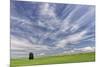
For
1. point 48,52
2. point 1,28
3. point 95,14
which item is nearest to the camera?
point 1,28

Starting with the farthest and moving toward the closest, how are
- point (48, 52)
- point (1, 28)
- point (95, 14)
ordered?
1. point (95, 14)
2. point (48, 52)
3. point (1, 28)

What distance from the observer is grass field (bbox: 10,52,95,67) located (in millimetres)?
2297

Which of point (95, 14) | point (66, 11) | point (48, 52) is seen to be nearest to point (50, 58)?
point (48, 52)

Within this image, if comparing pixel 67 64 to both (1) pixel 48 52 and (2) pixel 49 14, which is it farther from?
(2) pixel 49 14

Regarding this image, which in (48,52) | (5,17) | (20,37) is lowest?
(48,52)

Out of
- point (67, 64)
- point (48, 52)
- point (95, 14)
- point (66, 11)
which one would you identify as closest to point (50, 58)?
point (48, 52)

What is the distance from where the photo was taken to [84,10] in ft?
8.32

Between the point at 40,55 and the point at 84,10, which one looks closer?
the point at 40,55

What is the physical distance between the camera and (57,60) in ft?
8.00

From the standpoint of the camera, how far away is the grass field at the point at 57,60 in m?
2.30

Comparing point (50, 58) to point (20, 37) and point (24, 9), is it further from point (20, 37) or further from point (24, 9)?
point (24, 9)
